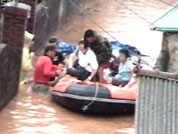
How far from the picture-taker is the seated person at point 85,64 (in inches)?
410

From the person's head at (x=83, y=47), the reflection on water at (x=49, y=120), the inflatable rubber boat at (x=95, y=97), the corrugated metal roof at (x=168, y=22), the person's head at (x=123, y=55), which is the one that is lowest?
the reflection on water at (x=49, y=120)

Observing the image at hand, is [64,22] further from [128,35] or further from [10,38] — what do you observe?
[10,38]

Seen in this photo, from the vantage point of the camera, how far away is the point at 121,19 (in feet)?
63.8

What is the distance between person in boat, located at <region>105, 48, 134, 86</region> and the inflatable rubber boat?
1.66 feet

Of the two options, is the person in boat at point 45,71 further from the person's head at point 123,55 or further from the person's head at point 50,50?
the person's head at point 123,55

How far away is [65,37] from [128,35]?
208 cm

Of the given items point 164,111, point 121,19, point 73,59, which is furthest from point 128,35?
point 164,111

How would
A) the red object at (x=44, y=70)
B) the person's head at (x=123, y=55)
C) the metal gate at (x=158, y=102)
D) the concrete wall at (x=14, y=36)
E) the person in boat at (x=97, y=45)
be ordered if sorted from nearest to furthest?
the metal gate at (x=158, y=102) → the concrete wall at (x=14, y=36) → the person in boat at (x=97, y=45) → the red object at (x=44, y=70) → the person's head at (x=123, y=55)

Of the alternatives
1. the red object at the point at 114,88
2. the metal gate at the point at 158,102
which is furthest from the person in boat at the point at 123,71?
the metal gate at the point at 158,102

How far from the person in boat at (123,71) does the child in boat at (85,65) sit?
0.43 meters

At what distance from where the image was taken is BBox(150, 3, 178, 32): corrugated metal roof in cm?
652

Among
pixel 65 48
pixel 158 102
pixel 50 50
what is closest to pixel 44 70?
pixel 50 50

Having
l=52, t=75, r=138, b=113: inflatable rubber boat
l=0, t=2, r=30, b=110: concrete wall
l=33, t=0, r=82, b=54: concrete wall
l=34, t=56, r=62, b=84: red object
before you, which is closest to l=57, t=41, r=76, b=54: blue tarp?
l=33, t=0, r=82, b=54: concrete wall

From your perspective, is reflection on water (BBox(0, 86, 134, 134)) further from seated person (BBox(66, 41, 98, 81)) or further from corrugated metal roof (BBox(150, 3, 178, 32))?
corrugated metal roof (BBox(150, 3, 178, 32))
